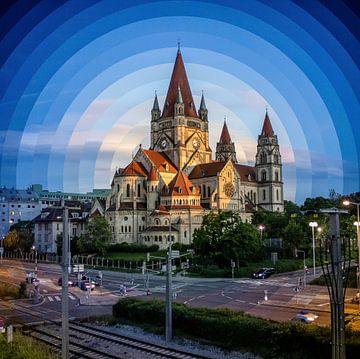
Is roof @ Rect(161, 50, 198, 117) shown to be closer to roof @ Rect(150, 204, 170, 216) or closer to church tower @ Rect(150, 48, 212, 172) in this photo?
church tower @ Rect(150, 48, 212, 172)

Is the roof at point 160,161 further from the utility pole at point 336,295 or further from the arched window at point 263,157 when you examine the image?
the utility pole at point 336,295

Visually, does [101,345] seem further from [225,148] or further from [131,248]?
[225,148]

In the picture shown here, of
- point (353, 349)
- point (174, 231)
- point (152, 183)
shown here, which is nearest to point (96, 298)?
point (353, 349)

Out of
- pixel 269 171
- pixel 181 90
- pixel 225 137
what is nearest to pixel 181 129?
pixel 181 90

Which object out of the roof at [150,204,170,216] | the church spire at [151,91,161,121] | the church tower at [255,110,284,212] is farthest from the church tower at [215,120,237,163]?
the roof at [150,204,170,216]

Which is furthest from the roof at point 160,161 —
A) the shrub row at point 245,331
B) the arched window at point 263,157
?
the shrub row at point 245,331
